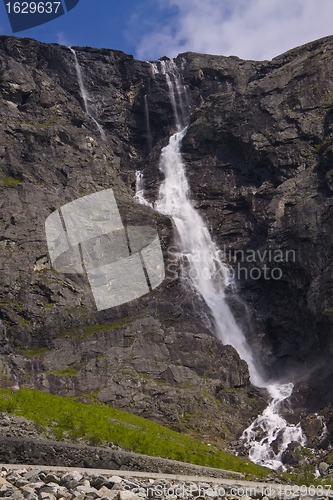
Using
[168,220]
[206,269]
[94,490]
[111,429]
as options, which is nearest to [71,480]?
[94,490]

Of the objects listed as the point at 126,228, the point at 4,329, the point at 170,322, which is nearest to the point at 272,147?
the point at 126,228

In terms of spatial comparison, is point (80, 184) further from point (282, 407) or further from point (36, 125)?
point (282, 407)

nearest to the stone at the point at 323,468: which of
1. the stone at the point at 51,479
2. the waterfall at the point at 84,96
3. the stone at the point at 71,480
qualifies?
the stone at the point at 71,480

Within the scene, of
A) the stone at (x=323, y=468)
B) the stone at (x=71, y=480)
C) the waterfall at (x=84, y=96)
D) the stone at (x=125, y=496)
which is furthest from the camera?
the waterfall at (x=84, y=96)

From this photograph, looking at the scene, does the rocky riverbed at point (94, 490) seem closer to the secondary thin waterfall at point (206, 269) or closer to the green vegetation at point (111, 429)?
the green vegetation at point (111, 429)

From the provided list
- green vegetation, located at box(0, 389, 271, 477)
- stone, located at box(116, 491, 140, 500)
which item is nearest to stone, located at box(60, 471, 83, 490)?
stone, located at box(116, 491, 140, 500)

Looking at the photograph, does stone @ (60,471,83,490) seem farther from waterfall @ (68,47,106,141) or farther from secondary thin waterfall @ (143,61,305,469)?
waterfall @ (68,47,106,141)

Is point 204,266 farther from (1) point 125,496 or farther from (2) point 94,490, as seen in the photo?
(1) point 125,496
